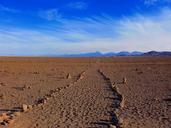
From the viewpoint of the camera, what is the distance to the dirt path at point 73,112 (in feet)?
38.2

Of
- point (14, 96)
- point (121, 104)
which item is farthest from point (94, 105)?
point (14, 96)

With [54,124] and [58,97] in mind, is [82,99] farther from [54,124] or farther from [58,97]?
[54,124]

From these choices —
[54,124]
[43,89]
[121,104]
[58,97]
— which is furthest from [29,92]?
[54,124]

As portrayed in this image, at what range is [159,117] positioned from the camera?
12.7 meters

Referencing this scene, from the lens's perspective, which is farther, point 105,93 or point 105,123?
point 105,93

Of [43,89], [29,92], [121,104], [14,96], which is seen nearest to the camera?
[121,104]

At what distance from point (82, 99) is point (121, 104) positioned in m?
2.63

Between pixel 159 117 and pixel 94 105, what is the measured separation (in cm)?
348

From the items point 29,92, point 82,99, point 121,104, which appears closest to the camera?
point 121,104

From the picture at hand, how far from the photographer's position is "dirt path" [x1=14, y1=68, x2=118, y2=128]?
458 inches

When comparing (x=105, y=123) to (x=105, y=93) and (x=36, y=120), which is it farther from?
(x=105, y=93)

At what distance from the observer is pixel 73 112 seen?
13.6 m

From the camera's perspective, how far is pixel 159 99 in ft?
55.9

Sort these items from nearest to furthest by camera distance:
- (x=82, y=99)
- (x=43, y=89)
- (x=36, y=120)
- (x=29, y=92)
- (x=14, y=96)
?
(x=36, y=120) < (x=82, y=99) < (x=14, y=96) < (x=29, y=92) < (x=43, y=89)
